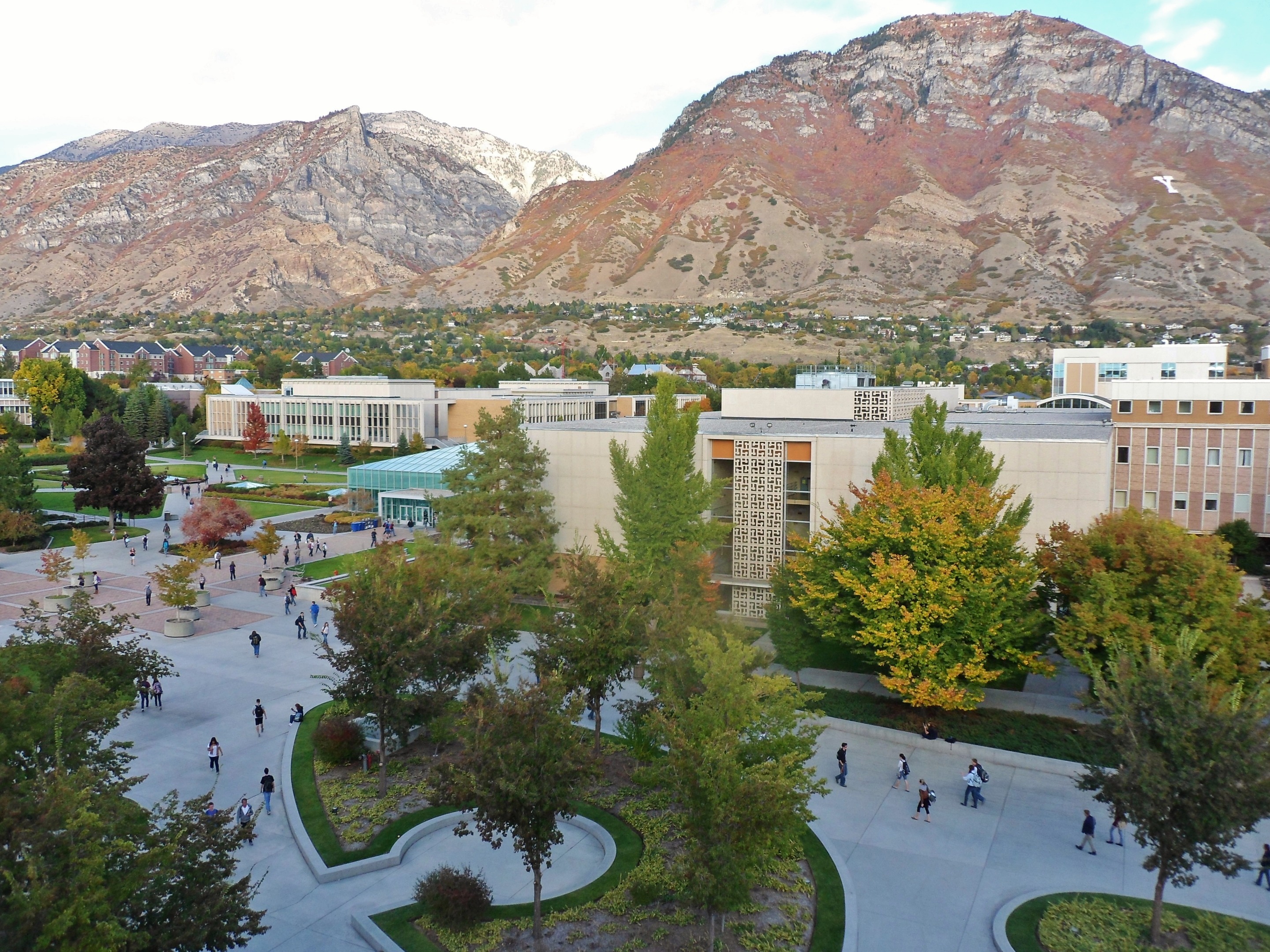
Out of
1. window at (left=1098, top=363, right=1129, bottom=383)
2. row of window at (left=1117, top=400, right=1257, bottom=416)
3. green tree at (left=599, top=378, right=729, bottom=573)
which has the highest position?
window at (left=1098, top=363, right=1129, bottom=383)

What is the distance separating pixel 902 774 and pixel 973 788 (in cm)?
158

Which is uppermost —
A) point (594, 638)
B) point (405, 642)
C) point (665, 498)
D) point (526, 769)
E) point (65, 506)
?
point (665, 498)

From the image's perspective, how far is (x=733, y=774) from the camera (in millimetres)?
13008

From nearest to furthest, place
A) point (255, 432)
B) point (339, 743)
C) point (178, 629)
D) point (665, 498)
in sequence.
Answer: point (339, 743) → point (665, 498) → point (178, 629) → point (255, 432)

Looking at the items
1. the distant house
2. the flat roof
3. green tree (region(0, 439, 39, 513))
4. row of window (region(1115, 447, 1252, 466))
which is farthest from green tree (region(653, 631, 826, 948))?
the distant house

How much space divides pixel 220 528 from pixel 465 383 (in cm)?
7375

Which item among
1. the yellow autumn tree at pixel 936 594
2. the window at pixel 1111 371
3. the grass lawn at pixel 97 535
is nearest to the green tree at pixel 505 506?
the yellow autumn tree at pixel 936 594

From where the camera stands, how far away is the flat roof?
103ft

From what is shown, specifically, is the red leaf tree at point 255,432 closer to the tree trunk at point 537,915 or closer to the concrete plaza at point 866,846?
the concrete plaza at point 866,846

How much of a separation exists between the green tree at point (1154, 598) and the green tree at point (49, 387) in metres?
98.0

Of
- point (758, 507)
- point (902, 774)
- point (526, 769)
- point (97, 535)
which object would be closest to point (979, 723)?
point (902, 774)

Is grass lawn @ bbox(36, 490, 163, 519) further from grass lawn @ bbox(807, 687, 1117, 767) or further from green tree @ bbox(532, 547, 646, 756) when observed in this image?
grass lawn @ bbox(807, 687, 1117, 767)

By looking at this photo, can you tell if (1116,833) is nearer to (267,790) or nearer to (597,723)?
(597,723)

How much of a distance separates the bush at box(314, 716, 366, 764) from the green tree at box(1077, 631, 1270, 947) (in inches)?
637
